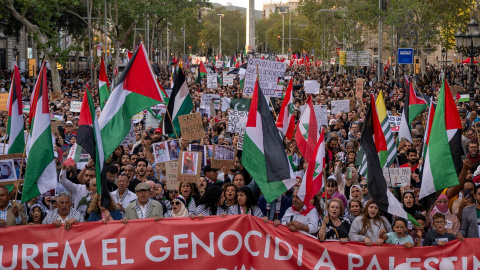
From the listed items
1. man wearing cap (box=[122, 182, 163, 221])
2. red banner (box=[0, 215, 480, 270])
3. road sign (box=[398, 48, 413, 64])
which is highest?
road sign (box=[398, 48, 413, 64])

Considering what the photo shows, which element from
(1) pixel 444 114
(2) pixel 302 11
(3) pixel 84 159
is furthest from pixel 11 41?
(1) pixel 444 114

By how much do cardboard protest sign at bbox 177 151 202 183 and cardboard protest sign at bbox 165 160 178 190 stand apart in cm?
27

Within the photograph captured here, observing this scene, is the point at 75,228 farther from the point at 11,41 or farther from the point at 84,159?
the point at 11,41

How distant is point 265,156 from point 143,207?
141cm

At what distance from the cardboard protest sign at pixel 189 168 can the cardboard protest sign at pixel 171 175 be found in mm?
267

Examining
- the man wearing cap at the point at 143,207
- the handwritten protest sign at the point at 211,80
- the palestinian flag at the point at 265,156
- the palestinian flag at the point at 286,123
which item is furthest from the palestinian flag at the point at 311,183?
the handwritten protest sign at the point at 211,80

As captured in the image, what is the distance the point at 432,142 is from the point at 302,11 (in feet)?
217

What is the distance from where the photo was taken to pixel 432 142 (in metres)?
8.69

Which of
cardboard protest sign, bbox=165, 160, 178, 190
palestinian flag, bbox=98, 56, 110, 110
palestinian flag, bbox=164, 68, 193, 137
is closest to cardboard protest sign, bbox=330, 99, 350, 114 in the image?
palestinian flag, bbox=98, 56, 110, 110

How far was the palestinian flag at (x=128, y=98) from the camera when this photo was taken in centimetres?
939

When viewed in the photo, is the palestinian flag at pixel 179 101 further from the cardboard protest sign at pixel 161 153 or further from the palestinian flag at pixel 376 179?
the palestinian flag at pixel 376 179

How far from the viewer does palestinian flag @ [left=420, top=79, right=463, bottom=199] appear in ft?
27.3

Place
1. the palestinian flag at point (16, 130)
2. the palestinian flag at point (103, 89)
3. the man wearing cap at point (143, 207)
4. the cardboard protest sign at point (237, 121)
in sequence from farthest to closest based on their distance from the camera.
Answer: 1. the cardboard protest sign at point (237, 121)
2. the palestinian flag at point (103, 89)
3. the palestinian flag at point (16, 130)
4. the man wearing cap at point (143, 207)

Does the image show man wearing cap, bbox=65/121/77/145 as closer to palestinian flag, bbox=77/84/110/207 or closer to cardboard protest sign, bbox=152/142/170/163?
cardboard protest sign, bbox=152/142/170/163
